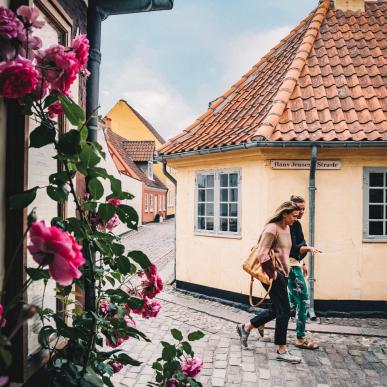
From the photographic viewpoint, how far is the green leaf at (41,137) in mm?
1647

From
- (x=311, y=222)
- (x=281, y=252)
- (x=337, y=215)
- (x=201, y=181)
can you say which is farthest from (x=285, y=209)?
(x=201, y=181)

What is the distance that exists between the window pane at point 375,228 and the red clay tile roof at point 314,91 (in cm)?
161

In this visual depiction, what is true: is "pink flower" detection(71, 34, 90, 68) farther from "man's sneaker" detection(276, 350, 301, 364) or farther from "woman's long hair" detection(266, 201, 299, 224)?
"man's sneaker" detection(276, 350, 301, 364)

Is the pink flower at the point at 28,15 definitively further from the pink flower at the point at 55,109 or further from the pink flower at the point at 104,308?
the pink flower at the point at 104,308

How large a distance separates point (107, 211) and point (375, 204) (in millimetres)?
6625

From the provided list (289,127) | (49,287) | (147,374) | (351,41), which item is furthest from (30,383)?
(351,41)

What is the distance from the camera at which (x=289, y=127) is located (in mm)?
7301

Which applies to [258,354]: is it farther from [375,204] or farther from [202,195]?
[202,195]

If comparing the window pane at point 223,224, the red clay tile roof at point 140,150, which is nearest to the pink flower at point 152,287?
the window pane at point 223,224

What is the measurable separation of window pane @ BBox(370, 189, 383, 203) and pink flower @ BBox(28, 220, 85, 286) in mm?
7184

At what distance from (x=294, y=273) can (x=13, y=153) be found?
436 centimetres

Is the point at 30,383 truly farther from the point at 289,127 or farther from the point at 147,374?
the point at 289,127

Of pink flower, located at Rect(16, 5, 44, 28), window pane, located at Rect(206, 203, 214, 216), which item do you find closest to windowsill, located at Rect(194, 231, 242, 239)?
window pane, located at Rect(206, 203, 214, 216)

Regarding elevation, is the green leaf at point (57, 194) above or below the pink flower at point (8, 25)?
below
